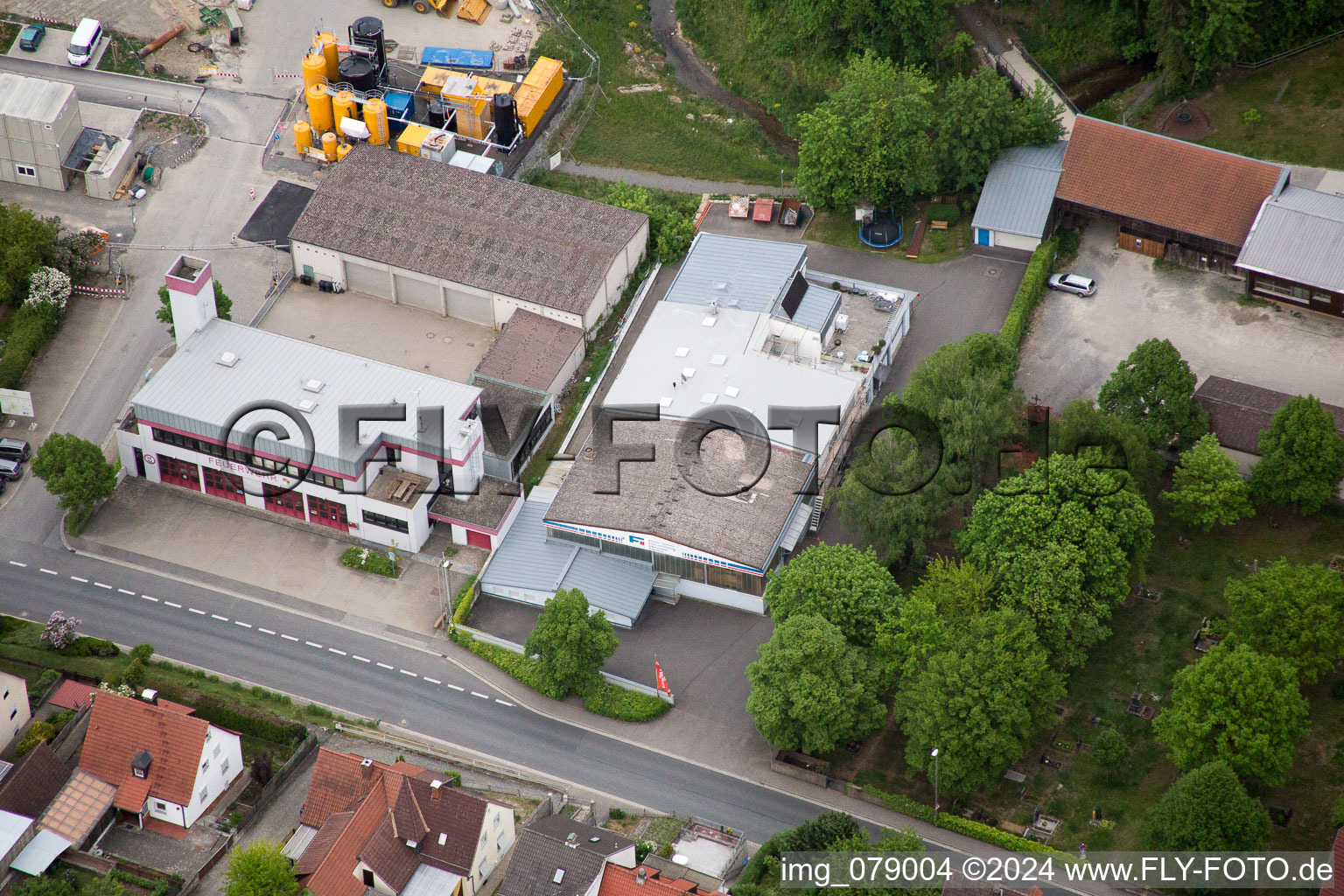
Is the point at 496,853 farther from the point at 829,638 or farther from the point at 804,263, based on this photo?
the point at 804,263

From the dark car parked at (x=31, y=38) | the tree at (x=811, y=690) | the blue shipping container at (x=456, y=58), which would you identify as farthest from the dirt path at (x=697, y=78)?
the tree at (x=811, y=690)

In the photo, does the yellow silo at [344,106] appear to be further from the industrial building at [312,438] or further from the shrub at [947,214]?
the shrub at [947,214]

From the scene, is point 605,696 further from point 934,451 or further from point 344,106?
point 344,106

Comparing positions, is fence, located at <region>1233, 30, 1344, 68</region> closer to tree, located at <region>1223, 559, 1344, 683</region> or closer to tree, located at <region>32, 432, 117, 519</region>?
tree, located at <region>1223, 559, 1344, 683</region>

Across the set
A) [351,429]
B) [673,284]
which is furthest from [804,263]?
[351,429]

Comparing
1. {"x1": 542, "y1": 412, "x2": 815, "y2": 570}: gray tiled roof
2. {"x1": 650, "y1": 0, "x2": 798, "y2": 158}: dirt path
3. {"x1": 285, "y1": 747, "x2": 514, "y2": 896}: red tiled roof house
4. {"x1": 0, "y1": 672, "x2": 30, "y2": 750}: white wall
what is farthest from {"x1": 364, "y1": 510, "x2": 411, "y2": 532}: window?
{"x1": 650, "y1": 0, "x2": 798, "y2": 158}: dirt path
